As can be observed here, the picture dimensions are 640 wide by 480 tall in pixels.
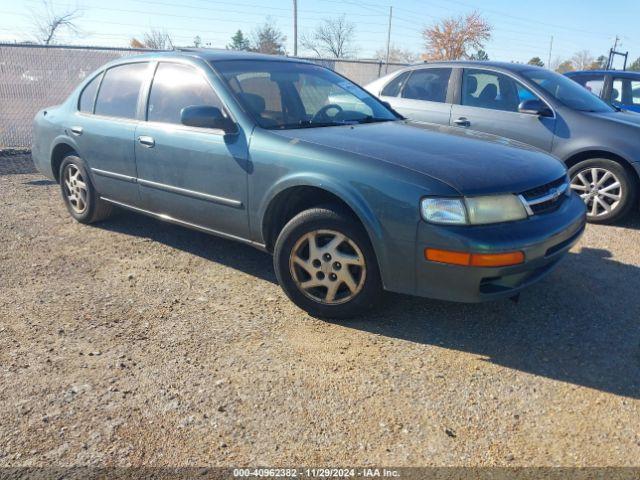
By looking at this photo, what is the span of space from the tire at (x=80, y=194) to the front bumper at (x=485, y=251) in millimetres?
3394

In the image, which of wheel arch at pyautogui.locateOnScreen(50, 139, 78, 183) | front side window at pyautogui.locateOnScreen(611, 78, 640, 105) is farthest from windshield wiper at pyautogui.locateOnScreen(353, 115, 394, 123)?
front side window at pyautogui.locateOnScreen(611, 78, 640, 105)

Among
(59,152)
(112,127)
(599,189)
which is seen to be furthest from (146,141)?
(599,189)

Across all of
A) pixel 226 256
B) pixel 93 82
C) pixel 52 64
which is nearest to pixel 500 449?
pixel 226 256

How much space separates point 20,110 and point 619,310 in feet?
32.9

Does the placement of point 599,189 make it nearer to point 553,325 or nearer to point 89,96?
point 553,325

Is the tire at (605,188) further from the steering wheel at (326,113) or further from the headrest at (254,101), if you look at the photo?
the headrest at (254,101)

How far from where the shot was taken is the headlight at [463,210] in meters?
2.82

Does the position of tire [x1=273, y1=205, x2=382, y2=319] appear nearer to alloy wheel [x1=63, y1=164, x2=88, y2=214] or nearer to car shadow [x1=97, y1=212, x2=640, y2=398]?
car shadow [x1=97, y1=212, x2=640, y2=398]

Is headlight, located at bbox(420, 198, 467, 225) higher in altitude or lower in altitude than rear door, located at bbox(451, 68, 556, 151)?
lower

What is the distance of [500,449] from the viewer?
7.48 ft

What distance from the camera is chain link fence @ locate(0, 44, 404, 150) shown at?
945 cm

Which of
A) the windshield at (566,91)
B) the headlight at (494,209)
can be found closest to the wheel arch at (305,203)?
the headlight at (494,209)

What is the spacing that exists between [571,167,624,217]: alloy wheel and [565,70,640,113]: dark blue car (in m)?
3.88

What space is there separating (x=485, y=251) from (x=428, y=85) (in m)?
4.35
